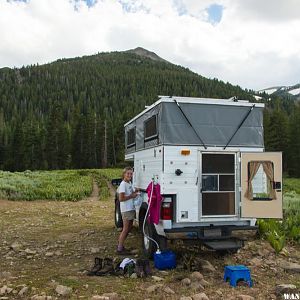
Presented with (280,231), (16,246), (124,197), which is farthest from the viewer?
(280,231)

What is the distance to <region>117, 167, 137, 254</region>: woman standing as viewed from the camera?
29.4 feet

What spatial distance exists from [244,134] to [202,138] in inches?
36.6

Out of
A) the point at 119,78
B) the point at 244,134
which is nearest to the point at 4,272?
the point at 244,134

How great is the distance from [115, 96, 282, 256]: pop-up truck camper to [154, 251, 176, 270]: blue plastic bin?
34 centimetres

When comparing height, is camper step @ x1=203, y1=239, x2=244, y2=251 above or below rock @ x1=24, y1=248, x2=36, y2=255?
above

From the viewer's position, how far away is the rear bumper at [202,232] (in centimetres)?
754

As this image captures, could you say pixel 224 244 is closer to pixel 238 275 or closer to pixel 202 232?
pixel 202 232

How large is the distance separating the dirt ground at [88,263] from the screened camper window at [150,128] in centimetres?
268

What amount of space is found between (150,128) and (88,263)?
10.4 feet

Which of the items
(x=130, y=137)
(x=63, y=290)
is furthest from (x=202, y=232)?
(x=130, y=137)

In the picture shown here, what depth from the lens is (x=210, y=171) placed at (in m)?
8.43

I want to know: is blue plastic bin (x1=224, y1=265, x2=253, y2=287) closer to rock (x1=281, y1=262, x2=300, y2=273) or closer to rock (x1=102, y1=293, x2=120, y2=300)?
rock (x1=281, y1=262, x2=300, y2=273)

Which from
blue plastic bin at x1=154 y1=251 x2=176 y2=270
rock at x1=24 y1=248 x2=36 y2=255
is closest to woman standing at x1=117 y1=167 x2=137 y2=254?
blue plastic bin at x1=154 y1=251 x2=176 y2=270

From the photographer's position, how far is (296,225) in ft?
36.3
